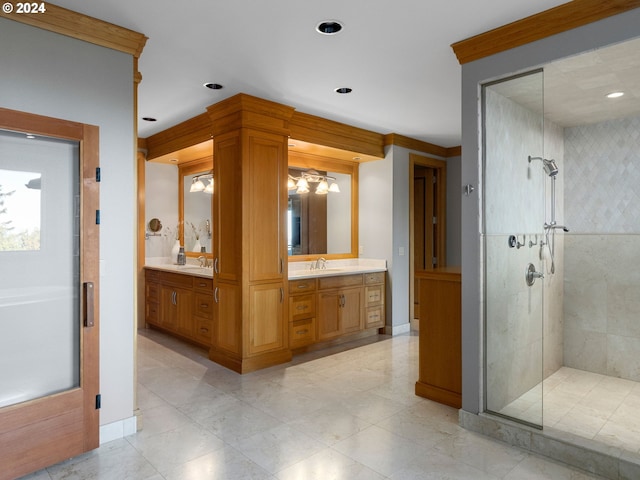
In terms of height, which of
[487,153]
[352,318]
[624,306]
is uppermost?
[487,153]

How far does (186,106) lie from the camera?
14.1ft

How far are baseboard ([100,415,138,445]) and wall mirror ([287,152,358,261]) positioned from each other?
2.84 metres

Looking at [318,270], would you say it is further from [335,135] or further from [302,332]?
[335,135]

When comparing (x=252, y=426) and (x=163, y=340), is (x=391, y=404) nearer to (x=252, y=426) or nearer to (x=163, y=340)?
(x=252, y=426)

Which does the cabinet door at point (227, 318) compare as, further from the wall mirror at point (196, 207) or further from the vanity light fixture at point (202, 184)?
the vanity light fixture at point (202, 184)

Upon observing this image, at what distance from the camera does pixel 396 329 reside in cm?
564

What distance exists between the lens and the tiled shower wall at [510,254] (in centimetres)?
286

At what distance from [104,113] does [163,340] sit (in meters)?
3.42

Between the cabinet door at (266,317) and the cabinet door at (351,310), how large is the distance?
0.98m

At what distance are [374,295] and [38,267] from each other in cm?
387

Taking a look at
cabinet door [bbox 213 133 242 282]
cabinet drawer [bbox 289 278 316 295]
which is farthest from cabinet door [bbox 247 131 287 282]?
cabinet drawer [bbox 289 278 316 295]

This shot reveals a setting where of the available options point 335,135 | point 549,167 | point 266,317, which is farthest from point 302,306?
point 549,167

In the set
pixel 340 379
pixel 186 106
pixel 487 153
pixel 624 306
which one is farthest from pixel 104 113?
pixel 624 306

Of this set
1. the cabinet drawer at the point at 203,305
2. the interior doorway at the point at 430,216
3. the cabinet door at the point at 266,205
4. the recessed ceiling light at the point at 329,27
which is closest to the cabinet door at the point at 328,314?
the cabinet door at the point at 266,205
